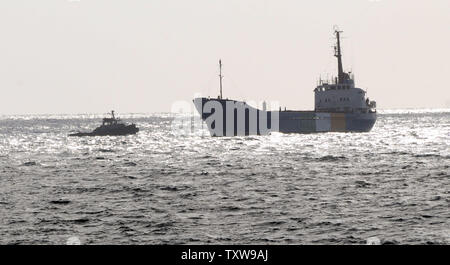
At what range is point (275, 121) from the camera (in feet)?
436

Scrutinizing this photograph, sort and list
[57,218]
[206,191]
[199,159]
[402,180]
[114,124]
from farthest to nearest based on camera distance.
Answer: [114,124]
[199,159]
[402,180]
[206,191]
[57,218]

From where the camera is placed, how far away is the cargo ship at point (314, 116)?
130 m

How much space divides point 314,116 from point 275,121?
8260 millimetres

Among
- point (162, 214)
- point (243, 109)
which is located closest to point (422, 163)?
point (162, 214)

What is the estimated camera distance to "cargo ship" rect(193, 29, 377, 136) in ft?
427

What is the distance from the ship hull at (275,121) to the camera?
129000 mm

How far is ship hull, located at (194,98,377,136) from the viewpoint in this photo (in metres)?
129

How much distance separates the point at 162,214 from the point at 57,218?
463 centimetres

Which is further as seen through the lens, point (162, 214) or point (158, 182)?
point (158, 182)

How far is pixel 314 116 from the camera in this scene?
13162cm

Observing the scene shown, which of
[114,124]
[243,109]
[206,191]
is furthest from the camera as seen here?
[114,124]
